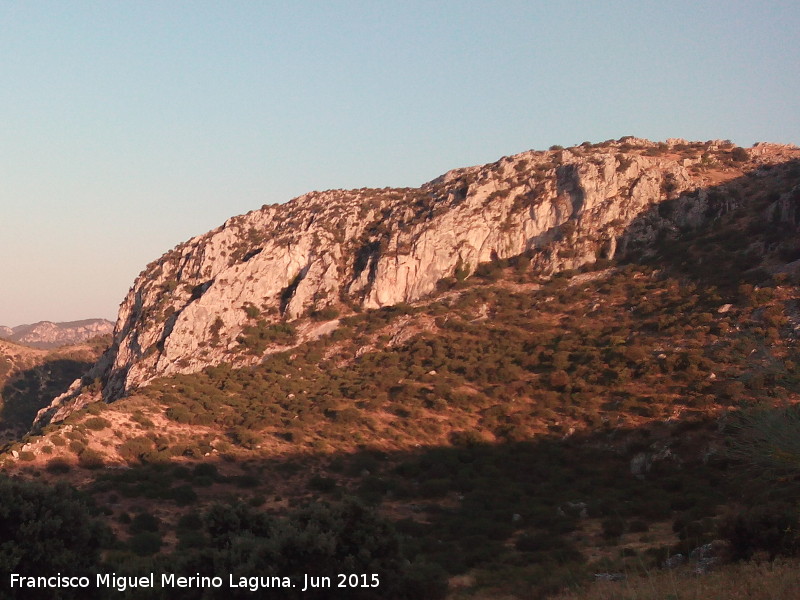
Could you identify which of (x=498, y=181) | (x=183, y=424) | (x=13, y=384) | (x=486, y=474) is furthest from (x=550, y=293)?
(x=13, y=384)

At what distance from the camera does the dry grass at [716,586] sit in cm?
1335

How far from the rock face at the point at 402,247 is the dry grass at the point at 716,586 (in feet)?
175

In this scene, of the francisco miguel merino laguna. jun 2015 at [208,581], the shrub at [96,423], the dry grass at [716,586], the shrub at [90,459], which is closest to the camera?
the dry grass at [716,586]

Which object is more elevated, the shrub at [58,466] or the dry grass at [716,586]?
the dry grass at [716,586]

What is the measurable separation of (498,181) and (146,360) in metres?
47.3

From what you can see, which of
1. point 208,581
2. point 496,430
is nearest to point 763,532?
point 208,581

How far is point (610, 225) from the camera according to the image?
71.9m

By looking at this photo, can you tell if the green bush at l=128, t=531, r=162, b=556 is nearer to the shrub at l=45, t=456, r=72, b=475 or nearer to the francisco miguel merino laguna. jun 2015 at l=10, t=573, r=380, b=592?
the francisco miguel merino laguna. jun 2015 at l=10, t=573, r=380, b=592

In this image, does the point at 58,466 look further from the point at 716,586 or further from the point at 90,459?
the point at 716,586

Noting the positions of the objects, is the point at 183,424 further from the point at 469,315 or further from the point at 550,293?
the point at 550,293

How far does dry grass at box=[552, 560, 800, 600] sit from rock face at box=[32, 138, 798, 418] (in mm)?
53238

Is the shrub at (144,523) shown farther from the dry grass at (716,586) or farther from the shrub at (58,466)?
the dry grass at (716,586)

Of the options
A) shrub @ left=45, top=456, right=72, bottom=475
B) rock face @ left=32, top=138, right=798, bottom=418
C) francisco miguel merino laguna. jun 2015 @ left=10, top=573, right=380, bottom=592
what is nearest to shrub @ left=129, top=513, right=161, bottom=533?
shrub @ left=45, top=456, right=72, bottom=475

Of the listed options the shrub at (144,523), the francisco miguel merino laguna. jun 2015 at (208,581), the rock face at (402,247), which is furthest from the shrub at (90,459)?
the francisco miguel merino laguna. jun 2015 at (208,581)
